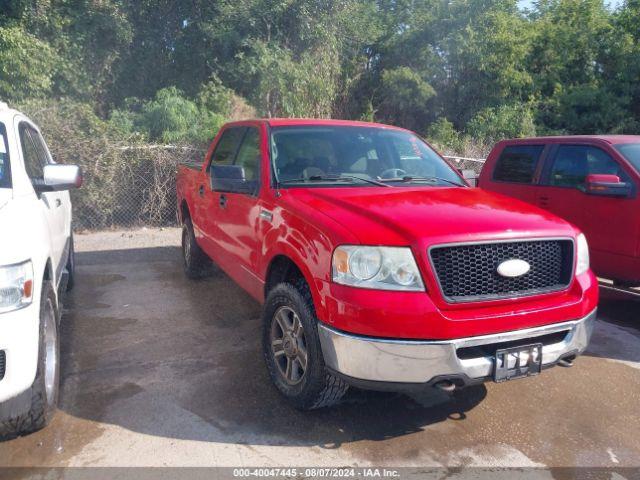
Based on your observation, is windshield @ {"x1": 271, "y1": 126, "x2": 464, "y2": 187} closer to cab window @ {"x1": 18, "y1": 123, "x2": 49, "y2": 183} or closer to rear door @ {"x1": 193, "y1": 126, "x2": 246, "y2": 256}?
rear door @ {"x1": 193, "y1": 126, "x2": 246, "y2": 256}

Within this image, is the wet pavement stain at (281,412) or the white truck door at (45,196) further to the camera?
the white truck door at (45,196)

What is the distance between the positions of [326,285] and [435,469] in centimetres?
111

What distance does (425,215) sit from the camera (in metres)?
3.29

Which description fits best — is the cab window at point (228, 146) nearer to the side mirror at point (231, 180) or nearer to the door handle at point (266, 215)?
the side mirror at point (231, 180)

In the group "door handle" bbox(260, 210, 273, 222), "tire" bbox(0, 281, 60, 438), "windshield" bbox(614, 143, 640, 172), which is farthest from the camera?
"windshield" bbox(614, 143, 640, 172)

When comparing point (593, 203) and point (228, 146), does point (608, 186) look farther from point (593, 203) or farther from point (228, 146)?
point (228, 146)

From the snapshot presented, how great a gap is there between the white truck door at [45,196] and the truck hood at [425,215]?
5.76ft

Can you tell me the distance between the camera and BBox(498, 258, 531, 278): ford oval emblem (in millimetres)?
3146

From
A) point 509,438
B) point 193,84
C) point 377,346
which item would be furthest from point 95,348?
point 193,84

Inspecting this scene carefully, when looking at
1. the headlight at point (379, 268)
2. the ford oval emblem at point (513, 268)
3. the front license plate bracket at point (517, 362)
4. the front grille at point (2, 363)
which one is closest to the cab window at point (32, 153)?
the front grille at point (2, 363)

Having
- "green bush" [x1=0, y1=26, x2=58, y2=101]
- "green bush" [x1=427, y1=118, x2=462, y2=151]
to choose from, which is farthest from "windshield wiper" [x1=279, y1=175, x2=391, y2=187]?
"green bush" [x1=427, y1=118, x2=462, y2=151]

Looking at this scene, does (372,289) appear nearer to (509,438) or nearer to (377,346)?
(377,346)

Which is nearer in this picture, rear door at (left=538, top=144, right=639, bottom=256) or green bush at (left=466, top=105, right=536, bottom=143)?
rear door at (left=538, top=144, right=639, bottom=256)

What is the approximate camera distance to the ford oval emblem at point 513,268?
3.15 meters
